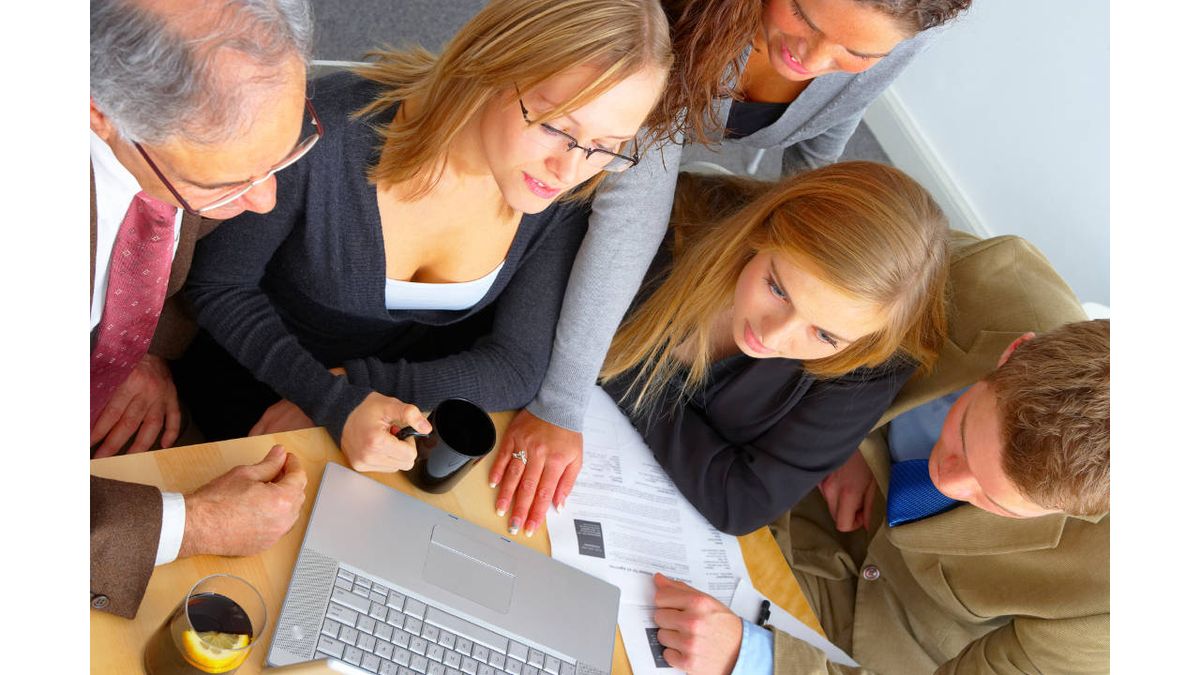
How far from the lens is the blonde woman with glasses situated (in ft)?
4.03

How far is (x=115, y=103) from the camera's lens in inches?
32.5

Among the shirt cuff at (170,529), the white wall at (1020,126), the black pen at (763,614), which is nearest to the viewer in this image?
the shirt cuff at (170,529)

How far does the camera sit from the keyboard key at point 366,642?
3.59 feet

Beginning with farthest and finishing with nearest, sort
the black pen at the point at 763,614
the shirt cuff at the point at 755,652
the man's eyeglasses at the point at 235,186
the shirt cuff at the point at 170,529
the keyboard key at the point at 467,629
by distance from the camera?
the black pen at the point at 763,614 < the shirt cuff at the point at 755,652 < the keyboard key at the point at 467,629 < the shirt cuff at the point at 170,529 < the man's eyeglasses at the point at 235,186

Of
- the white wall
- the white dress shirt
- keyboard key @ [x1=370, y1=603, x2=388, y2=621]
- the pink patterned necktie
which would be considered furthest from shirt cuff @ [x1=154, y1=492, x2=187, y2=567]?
the white wall

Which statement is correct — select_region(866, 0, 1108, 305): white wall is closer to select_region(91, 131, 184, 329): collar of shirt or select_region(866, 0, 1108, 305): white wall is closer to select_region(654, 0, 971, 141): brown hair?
select_region(654, 0, 971, 141): brown hair

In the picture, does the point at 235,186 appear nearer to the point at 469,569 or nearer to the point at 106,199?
the point at 106,199

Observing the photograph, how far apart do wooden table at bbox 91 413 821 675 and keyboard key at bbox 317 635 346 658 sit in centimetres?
5

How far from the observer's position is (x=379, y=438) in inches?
49.6

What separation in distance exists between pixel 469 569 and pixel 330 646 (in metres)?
0.21

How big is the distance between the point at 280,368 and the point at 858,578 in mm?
1126

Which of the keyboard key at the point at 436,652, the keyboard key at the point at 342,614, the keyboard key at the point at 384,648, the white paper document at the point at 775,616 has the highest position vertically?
the keyboard key at the point at 342,614

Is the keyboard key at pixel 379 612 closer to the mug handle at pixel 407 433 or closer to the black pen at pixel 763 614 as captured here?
the mug handle at pixel 407 433

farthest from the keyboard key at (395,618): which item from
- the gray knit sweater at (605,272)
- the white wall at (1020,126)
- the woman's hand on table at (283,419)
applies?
the white wall at (1020,126)
